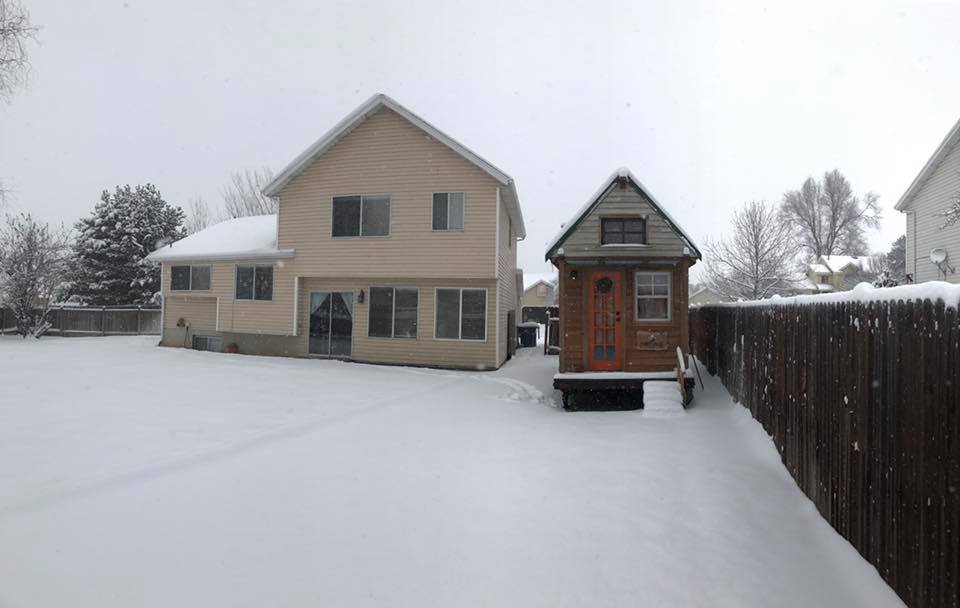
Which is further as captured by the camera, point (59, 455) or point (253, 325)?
point (253, 325)

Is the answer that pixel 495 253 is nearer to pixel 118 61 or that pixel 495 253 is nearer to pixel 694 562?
pixel 694 562

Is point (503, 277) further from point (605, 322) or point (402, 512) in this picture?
point (402, 512)

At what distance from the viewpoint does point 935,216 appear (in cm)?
1658

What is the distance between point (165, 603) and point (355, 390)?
7.97m

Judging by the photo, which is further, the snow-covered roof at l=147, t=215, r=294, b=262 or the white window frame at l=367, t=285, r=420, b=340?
the snow-covered roof at l=147, t=215, r=294, b=262

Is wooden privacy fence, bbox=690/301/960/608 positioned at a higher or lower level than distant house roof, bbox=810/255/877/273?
lower

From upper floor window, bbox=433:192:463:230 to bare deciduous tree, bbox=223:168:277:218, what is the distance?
27.8 metres

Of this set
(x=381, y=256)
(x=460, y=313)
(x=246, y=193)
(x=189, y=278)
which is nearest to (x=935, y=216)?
(x=460, y=313)

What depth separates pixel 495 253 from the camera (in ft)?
48.9

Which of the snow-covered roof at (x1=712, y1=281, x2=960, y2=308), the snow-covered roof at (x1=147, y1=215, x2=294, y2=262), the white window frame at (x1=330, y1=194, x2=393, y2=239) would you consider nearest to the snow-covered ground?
the snow-covered roof at (x1=712, y1=281, x2=960, y2=308)

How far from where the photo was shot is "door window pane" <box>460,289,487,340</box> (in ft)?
49.9

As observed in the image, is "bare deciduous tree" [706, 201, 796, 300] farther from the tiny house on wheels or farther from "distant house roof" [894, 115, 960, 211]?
the tiny house on wheels

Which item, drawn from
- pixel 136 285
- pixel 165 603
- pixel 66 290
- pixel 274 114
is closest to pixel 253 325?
pixel 165 603

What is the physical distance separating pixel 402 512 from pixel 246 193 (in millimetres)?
40738
